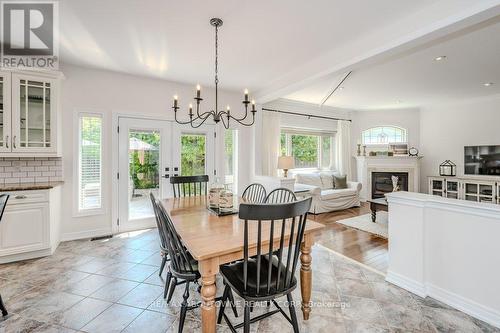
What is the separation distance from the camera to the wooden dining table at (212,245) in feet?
4.64

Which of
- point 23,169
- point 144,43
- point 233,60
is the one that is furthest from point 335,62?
point 23,169

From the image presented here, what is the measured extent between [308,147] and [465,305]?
16.0 ft

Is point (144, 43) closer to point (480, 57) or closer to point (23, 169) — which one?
point (23, 169)

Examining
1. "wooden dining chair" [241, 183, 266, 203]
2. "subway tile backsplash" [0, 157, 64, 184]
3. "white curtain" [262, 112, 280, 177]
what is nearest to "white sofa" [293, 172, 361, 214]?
"white curtain" [262, 112, 280, 177]

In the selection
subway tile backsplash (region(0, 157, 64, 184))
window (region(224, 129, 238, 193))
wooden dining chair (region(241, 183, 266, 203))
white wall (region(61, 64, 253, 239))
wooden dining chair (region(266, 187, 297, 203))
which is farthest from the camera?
window (region(224, 129, 238, 193))

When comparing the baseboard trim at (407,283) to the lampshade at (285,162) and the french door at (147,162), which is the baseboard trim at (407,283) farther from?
the french door at (147,162)

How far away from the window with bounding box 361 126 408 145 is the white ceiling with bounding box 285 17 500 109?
2.36ft

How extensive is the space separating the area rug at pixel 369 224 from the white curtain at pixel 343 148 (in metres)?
1.97

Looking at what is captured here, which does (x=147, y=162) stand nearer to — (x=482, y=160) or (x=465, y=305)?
(x=465, y=305)

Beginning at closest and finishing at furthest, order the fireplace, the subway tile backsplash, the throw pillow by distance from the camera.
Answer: the subway tile backsplash < the throw pillow < the fireplace

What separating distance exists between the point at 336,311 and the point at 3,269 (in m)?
3.54

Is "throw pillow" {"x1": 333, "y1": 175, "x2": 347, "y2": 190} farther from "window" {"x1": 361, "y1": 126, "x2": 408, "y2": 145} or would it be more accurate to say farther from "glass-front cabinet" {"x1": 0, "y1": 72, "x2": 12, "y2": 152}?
"glass-front cabinet" {"x1": 0, "y1": 72, "x2": 12, "y2": 152}

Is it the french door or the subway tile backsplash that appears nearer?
the subway tile backsplash

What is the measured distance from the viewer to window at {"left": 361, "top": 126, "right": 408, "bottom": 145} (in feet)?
22.2
